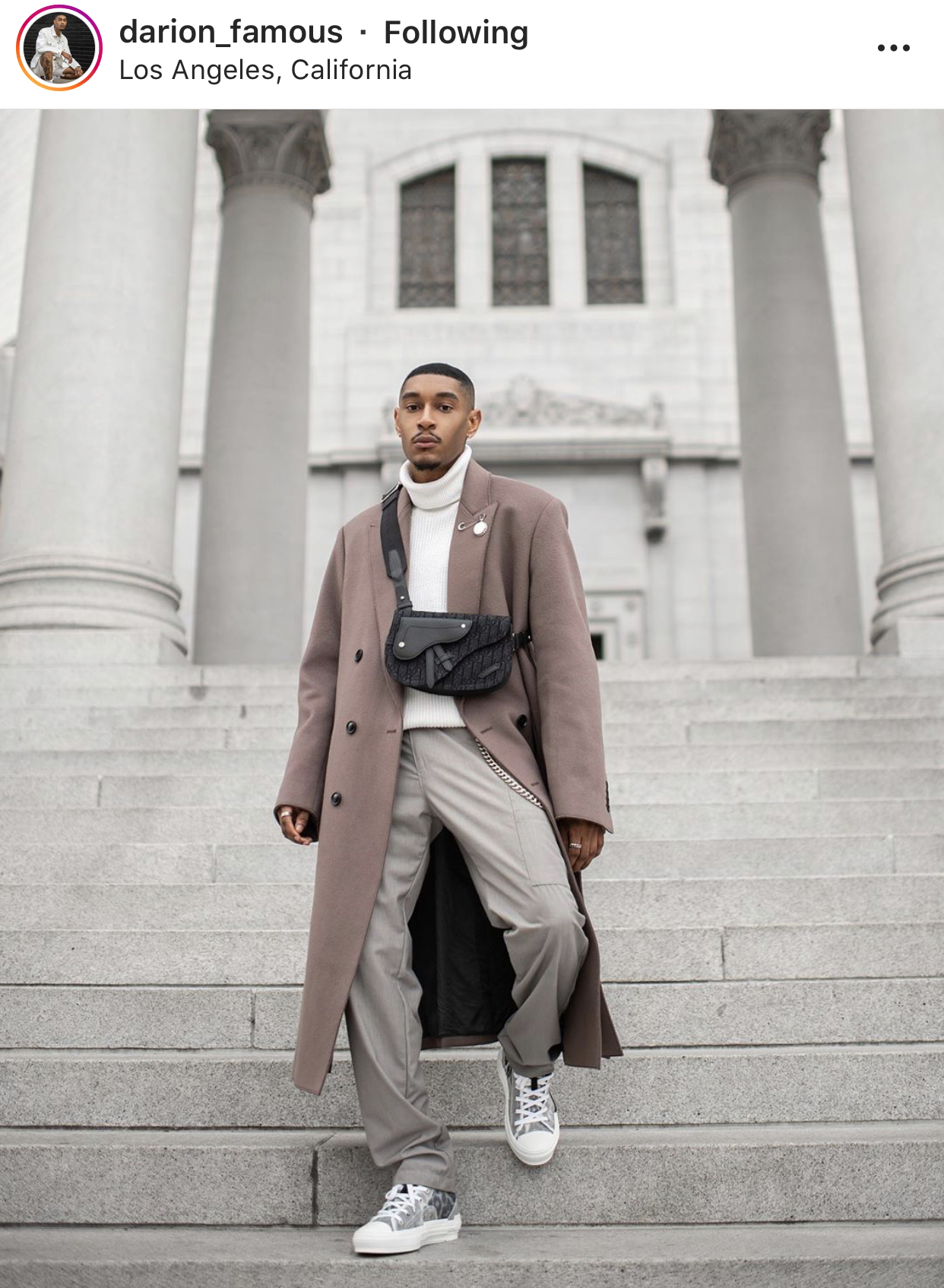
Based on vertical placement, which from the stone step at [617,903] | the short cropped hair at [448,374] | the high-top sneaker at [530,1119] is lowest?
the high-top sneaker at [530,1119]

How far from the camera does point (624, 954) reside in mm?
5133

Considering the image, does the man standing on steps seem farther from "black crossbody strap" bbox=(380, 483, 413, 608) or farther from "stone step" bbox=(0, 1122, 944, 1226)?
"stone step" bbox=(0, 1122, 944, 1226)

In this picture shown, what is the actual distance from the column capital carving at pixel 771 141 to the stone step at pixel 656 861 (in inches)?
453

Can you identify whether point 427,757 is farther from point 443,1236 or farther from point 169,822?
point 169,822

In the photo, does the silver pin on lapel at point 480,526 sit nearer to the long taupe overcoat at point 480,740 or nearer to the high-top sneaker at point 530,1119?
the long taupe overcoat at point 480,740

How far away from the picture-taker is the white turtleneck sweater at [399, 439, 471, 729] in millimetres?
3930

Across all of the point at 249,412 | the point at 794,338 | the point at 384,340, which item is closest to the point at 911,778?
the point at 794,338

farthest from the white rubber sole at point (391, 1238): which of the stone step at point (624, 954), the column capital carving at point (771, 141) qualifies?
the column capital carving at point (771, 141)

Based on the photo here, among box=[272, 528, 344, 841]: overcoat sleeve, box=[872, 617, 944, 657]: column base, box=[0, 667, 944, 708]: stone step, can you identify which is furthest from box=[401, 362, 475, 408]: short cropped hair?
box=[872, 617, 944, 657]: column base

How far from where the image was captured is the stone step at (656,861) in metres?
6.08

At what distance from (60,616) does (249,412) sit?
245 inches

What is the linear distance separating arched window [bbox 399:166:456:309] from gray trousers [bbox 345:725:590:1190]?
769 inches

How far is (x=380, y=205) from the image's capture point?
22.7 metres

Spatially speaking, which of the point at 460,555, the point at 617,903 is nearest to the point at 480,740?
the point at 460,555
